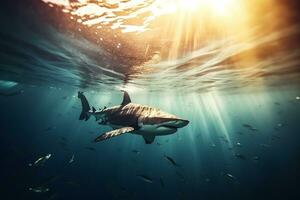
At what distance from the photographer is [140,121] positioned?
7.73 meters

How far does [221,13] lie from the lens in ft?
32.1

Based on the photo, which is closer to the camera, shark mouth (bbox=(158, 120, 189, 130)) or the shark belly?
shark mouth (bbox=(158, 120, 189, 130))

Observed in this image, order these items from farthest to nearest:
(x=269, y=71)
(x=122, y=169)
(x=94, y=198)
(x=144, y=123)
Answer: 1. (x=122, y=169)
2. (x=94, y=198)
3. (x=269, y=71)
4. (x=144, y=123)

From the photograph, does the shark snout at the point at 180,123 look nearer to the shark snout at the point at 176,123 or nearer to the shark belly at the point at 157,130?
the shark snout at the point at 176,123

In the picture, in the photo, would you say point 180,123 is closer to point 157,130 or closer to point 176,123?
point 176,123

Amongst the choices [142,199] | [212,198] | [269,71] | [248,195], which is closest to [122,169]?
[142,199]

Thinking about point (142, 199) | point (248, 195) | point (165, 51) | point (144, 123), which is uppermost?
point (165, 51)

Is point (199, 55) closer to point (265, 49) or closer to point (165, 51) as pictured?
point (165, 51)

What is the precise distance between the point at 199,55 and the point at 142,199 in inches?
894

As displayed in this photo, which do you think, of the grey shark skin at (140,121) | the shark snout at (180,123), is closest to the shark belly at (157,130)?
the grey shark skin at (140,121)

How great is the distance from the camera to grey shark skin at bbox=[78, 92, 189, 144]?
648cm

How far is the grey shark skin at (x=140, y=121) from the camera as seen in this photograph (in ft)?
21.3

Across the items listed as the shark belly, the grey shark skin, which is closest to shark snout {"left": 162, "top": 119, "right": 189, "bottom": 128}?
the grey shark skin

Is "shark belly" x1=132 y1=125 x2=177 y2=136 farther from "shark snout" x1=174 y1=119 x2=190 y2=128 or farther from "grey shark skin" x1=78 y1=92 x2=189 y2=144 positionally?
"shark snout" x1=174 y1=119 x2=190 y2=128
